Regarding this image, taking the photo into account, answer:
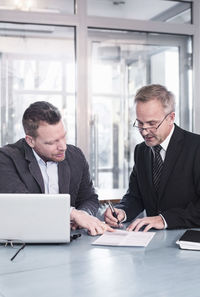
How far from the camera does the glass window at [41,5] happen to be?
407cm

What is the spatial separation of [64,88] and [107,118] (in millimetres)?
608

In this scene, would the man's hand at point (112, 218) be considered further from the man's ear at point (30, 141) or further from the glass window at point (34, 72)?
the glass window at point (34, 72)

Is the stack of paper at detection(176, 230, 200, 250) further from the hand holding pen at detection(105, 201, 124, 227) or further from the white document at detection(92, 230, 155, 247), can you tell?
the hand holding pen at detection(105, 201, 124, 227)

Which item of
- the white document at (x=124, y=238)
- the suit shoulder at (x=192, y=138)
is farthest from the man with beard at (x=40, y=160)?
the suit shoulder at (x=192, y=138)

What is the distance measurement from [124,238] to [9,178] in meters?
0.65

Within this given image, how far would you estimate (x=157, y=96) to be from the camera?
7.55 ft

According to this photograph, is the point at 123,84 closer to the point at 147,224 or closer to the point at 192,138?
the point at 192,138

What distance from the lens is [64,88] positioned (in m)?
4.54

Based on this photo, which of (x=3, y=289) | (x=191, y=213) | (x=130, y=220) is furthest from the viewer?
(x=130, y=220)

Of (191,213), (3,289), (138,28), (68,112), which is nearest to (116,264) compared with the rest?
(3,289)

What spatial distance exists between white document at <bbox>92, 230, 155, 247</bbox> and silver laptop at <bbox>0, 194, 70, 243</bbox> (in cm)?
17

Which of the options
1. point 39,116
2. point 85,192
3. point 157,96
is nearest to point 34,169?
point 39,116

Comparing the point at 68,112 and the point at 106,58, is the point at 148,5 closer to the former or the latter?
the point at 106,58

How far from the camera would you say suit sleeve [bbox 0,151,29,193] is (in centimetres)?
209
